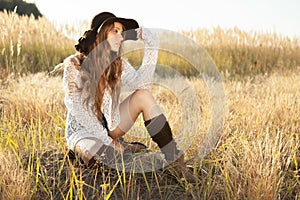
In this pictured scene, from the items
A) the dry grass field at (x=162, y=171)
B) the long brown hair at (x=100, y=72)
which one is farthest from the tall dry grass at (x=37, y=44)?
the long brown hair at (x=100, y=72)

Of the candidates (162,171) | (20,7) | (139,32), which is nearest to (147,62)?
(139,32)

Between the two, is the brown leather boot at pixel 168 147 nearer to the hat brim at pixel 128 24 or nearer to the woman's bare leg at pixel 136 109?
the woman's bare leg at pixel 136 109

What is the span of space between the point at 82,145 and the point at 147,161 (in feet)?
→ 1.28

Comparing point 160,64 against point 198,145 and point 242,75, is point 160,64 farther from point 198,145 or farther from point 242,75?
point 198,145

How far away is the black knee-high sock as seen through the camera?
8.01 feet

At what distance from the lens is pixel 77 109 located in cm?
256

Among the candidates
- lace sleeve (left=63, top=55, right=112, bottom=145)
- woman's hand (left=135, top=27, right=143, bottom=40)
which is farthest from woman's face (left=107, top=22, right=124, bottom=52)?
lace sleeve (left=63, top=55, right=112, bottom=145)

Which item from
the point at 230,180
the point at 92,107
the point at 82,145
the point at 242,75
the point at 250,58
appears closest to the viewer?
the point at 230,180

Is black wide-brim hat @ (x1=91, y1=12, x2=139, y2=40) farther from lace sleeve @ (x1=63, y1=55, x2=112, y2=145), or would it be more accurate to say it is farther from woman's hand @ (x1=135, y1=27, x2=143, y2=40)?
lace sleeve @ (x1=63, y1=55, x2=112, y2=145)

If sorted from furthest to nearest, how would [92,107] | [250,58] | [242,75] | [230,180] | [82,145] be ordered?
[250,58], [242,75], [92,107], [82,145], [230,180]

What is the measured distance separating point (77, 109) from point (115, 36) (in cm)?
52

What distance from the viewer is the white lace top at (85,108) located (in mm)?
2570

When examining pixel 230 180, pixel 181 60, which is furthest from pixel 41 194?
pixel 181 60

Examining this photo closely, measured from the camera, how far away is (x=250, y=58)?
8648mm
